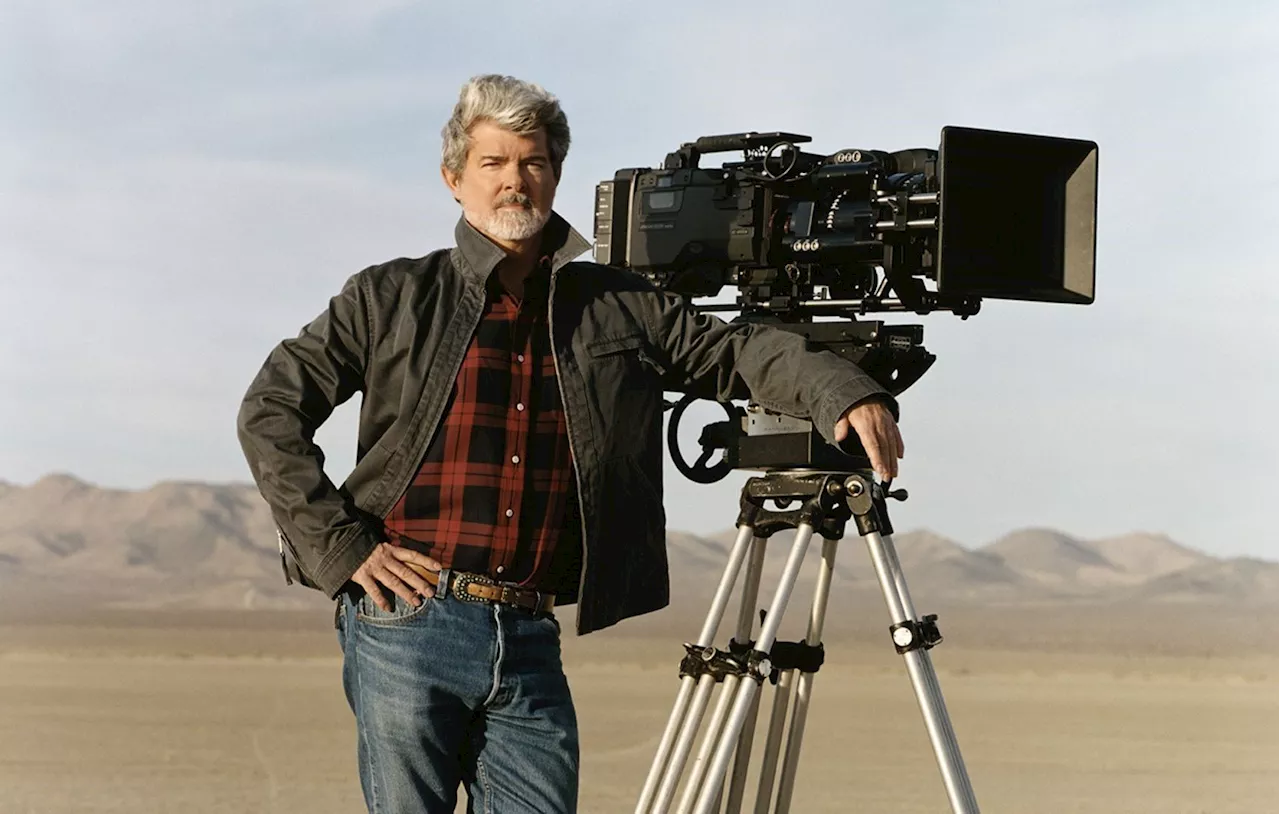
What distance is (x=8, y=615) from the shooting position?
24.8 meters

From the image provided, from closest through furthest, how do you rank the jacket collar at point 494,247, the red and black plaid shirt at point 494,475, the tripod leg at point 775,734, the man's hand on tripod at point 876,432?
the man's hand on tripod at point 876,432
the red and black plaid shirt at point 494,475
the jacket collar at point 494,247
the tripod leg at point 775,734

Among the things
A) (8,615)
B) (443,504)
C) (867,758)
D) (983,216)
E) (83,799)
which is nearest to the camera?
(443,504)

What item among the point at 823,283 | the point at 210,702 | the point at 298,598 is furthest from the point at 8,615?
the point at 823,283

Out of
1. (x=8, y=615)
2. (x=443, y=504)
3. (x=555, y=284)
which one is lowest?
(x=8, y=615)

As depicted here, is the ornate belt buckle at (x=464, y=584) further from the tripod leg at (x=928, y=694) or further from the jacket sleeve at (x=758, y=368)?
the tripod leg at (x=928, y=694)

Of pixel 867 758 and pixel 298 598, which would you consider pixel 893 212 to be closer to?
pixel 867 758

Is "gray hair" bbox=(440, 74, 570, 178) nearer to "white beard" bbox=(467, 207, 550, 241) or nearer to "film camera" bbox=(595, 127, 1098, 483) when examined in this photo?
"white beard" bbox=(467, 207, 550, 241)

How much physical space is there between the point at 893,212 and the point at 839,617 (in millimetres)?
21920

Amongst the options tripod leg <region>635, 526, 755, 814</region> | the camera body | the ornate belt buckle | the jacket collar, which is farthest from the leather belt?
the camera body

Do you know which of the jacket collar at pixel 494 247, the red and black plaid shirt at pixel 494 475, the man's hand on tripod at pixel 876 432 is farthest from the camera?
the jacket collar at pixel 494 247

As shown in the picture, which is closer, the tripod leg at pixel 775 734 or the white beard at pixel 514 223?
the white beard at pixel 514 223

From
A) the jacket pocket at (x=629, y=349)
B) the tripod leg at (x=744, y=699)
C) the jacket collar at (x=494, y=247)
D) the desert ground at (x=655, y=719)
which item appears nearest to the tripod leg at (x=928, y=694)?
the tripod leg at (x=744, y=699)

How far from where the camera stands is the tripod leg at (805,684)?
3.32m

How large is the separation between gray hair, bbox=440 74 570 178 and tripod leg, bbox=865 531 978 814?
3.08 ft
